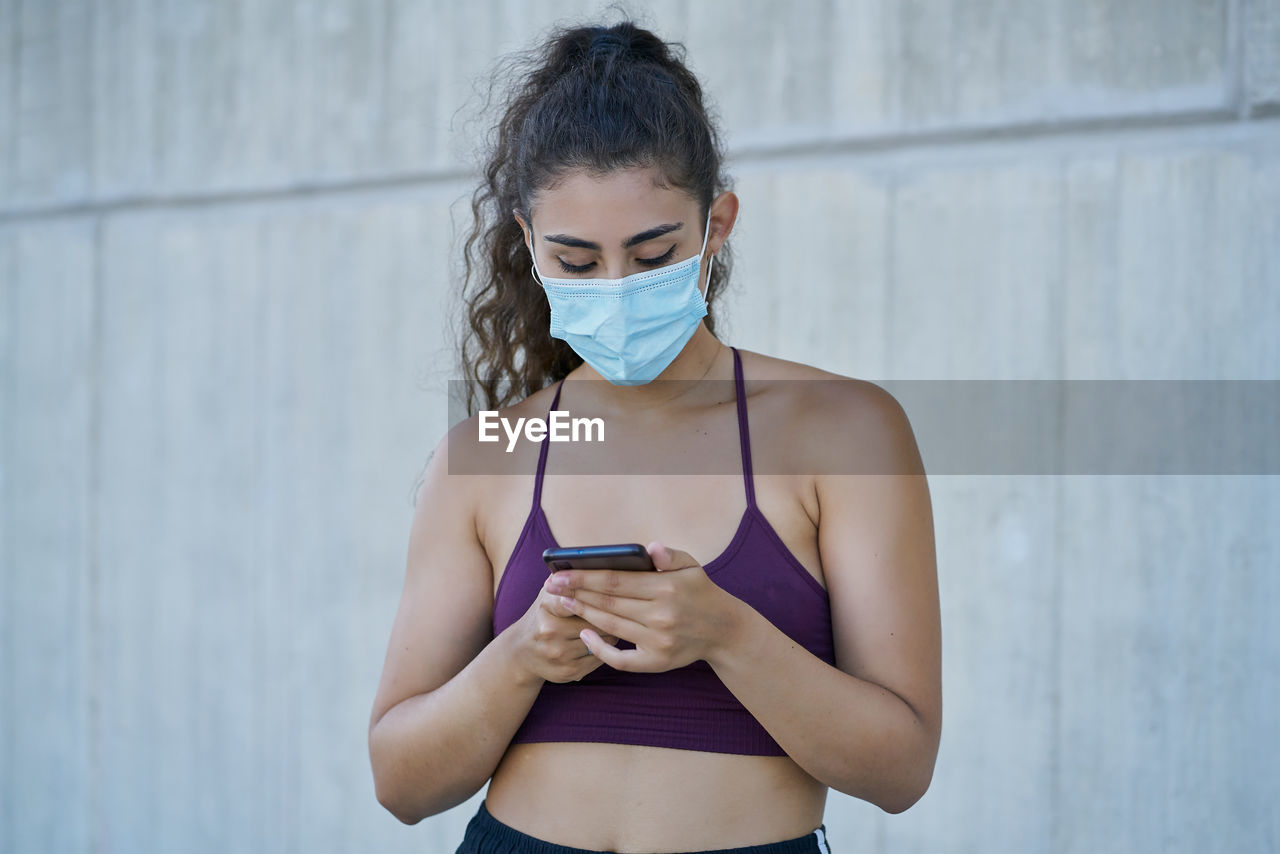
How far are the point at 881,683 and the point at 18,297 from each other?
3955mm

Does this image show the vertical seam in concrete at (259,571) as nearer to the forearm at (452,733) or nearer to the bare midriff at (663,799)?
the forearm at (452,733)

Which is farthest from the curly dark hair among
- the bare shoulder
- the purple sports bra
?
the purple sports bra

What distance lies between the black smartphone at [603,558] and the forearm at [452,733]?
184 millimetres

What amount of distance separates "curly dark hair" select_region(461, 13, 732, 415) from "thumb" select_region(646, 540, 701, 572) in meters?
0.56

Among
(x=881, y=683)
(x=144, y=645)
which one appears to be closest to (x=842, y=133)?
(x=881, y=683)

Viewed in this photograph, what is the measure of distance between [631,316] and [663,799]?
0.66 m

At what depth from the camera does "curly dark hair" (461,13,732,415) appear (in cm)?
161

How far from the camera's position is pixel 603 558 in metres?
1.30

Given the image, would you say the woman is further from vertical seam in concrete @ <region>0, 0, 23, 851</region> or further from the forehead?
vertical seam in concrete @ <region>0, 0, 23, 851</region>

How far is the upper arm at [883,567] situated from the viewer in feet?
4.85

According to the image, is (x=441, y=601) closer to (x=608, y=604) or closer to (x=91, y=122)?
(x=608, y=604)

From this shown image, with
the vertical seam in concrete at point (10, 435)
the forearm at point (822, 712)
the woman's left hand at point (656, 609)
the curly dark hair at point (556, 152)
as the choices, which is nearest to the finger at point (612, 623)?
the woman's left hand at point (656, 609)

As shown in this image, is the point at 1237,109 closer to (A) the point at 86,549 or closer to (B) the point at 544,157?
(B) the point at 544,157

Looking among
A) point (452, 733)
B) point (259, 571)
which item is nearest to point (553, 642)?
point (452, 733)
